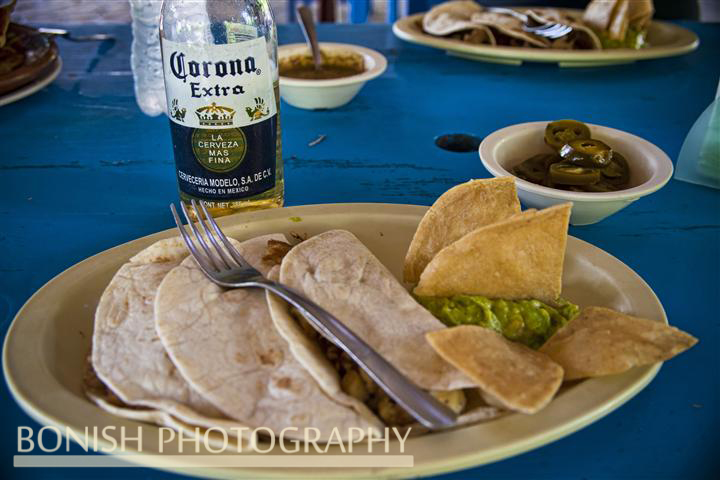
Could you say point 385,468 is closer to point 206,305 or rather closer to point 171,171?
point 206,305

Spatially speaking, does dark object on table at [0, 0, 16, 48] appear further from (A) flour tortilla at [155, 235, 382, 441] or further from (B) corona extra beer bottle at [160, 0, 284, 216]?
(A) flour tortilla at [155, 235, 382, 441]

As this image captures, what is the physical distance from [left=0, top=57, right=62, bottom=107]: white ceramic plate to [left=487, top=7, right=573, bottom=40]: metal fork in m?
1.53

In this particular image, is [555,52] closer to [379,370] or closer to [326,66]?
[326,66]

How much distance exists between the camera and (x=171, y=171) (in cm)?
174

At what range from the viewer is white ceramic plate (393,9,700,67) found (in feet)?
7.63

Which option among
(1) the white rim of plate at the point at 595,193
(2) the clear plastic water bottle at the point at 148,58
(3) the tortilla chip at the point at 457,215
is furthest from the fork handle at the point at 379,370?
(2) the clear plastic water bottle at the point at 148,58

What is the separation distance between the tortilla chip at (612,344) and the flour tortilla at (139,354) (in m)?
0.46

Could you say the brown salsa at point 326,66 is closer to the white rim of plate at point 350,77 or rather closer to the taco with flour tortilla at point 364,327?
the white rim of plate at point 350,77

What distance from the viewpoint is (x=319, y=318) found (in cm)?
100

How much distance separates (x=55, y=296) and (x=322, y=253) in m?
0.43

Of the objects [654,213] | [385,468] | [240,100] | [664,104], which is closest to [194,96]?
[240,100]

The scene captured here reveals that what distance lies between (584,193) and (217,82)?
72cm

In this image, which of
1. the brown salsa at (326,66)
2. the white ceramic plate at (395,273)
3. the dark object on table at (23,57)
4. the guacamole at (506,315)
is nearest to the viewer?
the white ceramic plate at (395,273)

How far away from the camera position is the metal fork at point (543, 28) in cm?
238
